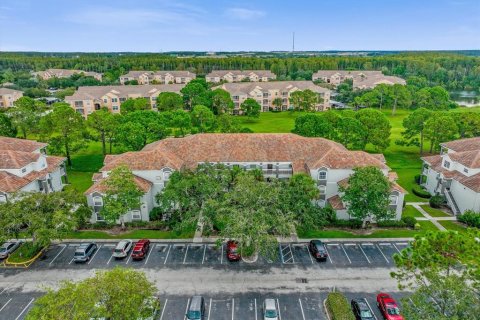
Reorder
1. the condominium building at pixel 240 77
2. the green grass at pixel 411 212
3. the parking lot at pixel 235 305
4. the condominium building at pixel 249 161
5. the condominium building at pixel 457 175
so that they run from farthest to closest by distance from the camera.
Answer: the condominium building at pixel 240 77, the green grass at pixel 411 212, the condominium building at pixel 457 175, the condominium building at pixel 249 161, the parking lot at pixel 235 305

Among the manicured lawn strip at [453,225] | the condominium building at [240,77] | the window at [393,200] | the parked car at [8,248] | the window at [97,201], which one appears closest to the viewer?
the parked car at [8,248]

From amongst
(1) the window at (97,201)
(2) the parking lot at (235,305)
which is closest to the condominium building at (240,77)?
(1) the window at (97,201)

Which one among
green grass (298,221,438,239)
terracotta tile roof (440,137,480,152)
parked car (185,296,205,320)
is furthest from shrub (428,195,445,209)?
parked car (185,296,205,320)

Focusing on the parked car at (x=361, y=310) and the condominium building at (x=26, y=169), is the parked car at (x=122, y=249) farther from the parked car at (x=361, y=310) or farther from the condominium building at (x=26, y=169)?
the parked car at (x=361, y=310)

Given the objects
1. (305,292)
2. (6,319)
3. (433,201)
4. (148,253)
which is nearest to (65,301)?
(6,319)

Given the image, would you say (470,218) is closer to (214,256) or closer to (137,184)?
(214,256)

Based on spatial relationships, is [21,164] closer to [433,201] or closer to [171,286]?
[171,286]
